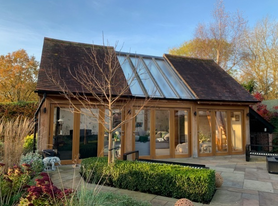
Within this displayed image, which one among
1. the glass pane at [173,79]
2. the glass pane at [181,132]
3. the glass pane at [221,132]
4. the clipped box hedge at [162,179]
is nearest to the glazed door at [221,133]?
the glass pane at [221,132]

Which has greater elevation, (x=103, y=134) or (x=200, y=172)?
(x=103, y=134)

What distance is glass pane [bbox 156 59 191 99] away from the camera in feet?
27.0

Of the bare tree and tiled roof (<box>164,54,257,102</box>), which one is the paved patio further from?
tiled roof (<box>164,54,257,102</box>)

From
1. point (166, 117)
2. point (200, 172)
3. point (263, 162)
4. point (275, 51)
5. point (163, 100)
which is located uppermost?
point (275, 51)

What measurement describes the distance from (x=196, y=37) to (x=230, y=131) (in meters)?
13.8

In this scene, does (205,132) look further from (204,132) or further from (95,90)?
(95,90)

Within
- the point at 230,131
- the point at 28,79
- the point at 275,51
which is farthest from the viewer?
the point at 28,79

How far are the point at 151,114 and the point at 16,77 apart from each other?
15.1 m

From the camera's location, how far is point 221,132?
8.66 metres

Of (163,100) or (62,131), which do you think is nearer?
(62,131)

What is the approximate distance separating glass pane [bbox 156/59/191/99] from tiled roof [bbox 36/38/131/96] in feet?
8.29

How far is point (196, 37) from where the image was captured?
1947 cm

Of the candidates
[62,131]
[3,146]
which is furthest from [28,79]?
[3,146]

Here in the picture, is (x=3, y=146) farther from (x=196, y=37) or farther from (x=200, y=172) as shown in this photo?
(x=196, y=37)
